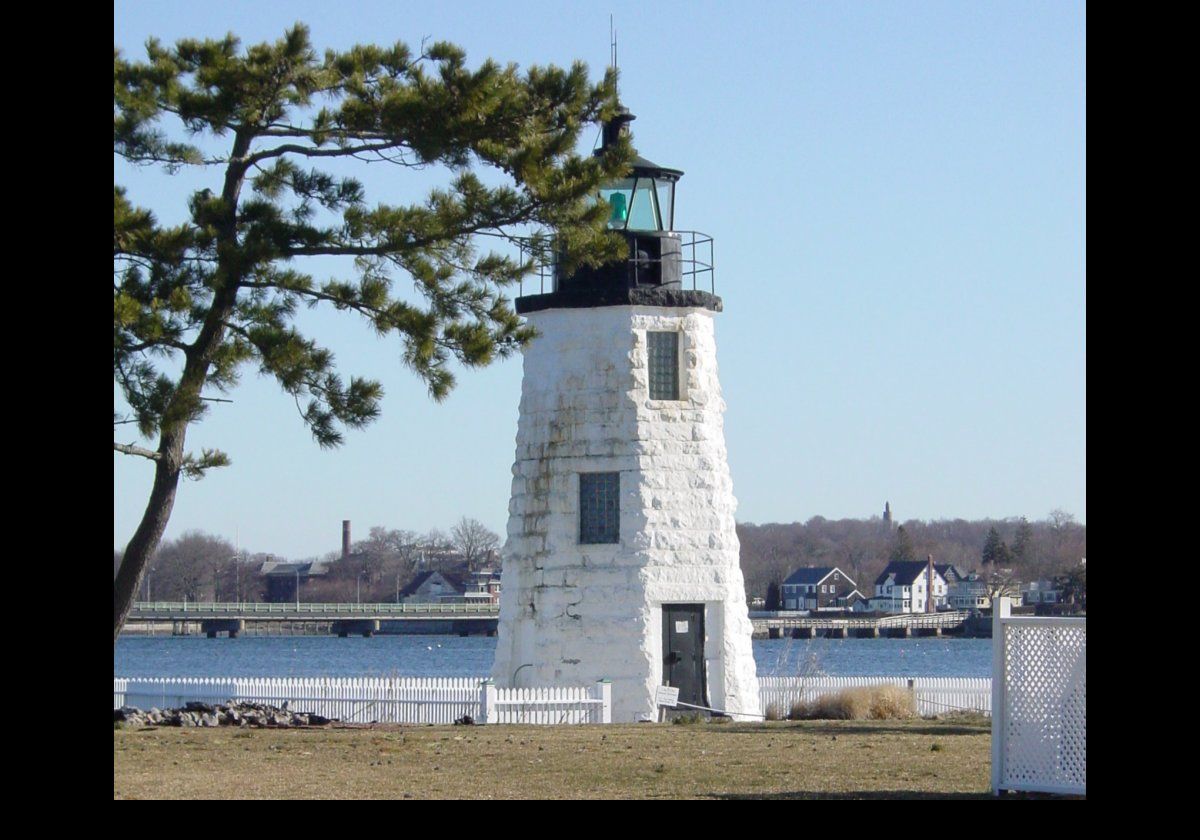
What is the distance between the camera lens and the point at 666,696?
2445cm

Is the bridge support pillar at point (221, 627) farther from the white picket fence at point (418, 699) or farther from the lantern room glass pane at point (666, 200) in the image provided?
the lantern room glass pane at point (666, 200)

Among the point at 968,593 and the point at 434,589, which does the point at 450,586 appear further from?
the point at 968,593

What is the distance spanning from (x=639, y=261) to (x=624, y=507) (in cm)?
350

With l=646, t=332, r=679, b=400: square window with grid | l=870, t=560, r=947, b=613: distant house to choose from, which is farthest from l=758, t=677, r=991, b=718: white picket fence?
l=870, t=560, r=947, b=613: distant house

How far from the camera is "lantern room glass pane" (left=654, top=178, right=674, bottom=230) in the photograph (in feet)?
85.9

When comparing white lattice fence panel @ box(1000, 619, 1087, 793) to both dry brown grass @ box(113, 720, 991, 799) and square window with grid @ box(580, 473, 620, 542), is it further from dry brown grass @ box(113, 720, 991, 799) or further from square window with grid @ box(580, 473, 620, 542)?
square window with grid @ box(580, 473, 620, 542)

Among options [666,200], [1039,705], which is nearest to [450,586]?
[666,200]

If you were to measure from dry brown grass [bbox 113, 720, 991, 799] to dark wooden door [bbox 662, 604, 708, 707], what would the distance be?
4.21 metres

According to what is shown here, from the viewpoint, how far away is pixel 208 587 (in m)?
137

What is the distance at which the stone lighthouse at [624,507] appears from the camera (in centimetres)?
2486

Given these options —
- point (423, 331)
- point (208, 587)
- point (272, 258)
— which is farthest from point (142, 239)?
point (208, 587)

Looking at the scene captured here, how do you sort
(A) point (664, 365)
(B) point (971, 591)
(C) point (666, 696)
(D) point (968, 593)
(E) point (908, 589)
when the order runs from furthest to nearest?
(D) point (968, 593) → (B) point (971, 591) → (E) point (908, 589) → (A) point (664, 365) → (C) point (666, 696)
